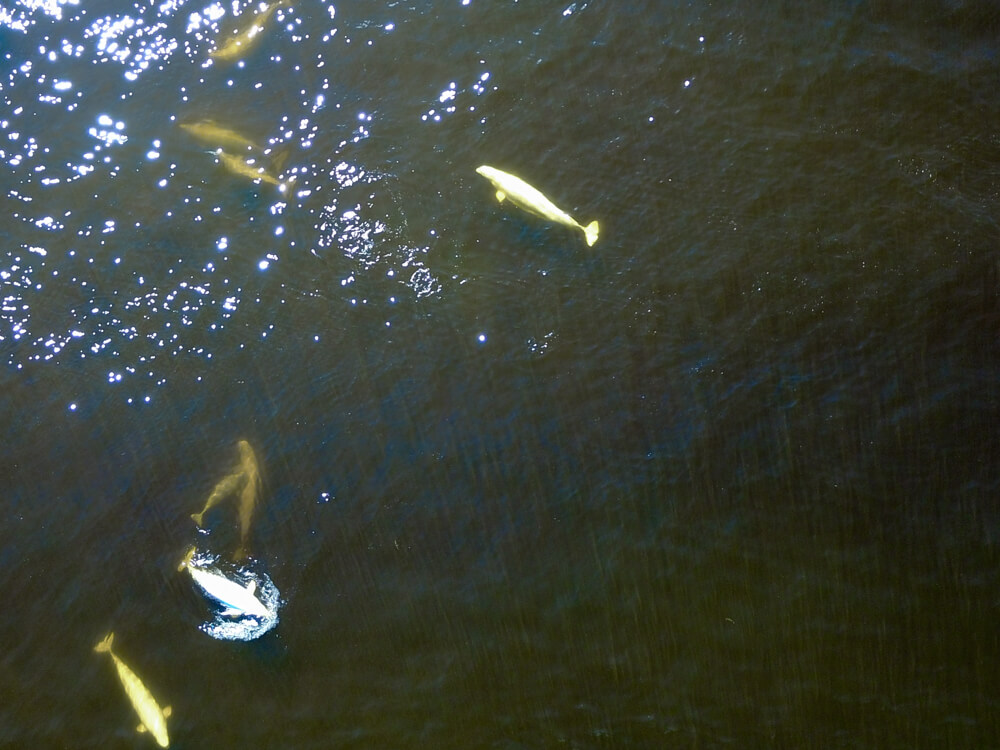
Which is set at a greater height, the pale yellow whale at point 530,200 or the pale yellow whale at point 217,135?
the pale yellow whale at point 217,135

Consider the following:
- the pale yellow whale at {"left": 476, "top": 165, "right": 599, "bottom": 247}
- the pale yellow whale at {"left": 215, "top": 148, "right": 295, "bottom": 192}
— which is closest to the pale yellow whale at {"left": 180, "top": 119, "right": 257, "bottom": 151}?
the pale yellow whale at {"left": 215, "top": 148, "right": 295, "bottom": 192}

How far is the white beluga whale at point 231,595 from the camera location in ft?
17.9

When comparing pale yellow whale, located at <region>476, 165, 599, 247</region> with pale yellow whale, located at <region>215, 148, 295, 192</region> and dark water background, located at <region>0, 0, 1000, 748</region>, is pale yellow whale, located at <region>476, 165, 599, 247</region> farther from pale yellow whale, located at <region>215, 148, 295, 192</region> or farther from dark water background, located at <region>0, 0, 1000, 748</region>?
pale yellow whale, located at <region>215, 148, 295, 192</region>

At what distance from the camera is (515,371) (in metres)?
5.83

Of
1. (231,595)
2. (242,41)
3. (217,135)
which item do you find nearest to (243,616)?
(231,595)

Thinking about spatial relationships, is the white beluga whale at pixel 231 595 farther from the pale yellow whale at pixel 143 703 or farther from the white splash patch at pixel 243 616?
the pale yellow whale at pixel 143 703

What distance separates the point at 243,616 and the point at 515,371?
2.20 meters

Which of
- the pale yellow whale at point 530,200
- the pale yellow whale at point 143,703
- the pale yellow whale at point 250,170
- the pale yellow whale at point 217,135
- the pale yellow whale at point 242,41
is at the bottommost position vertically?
the pale yellow whale at point 143,703

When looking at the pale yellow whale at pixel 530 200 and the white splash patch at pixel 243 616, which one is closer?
the white splash patch at pixel 243 616

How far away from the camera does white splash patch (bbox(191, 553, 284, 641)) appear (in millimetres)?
5484

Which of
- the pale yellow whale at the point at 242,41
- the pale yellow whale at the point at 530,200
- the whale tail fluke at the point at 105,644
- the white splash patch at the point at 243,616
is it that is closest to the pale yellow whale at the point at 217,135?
the pale yellow whale at the point at 242,41

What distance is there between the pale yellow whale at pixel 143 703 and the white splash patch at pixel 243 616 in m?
0.46

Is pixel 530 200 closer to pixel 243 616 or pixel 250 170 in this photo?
pixel 250 170

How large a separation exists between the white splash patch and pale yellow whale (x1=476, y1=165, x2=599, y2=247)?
2.78 m
